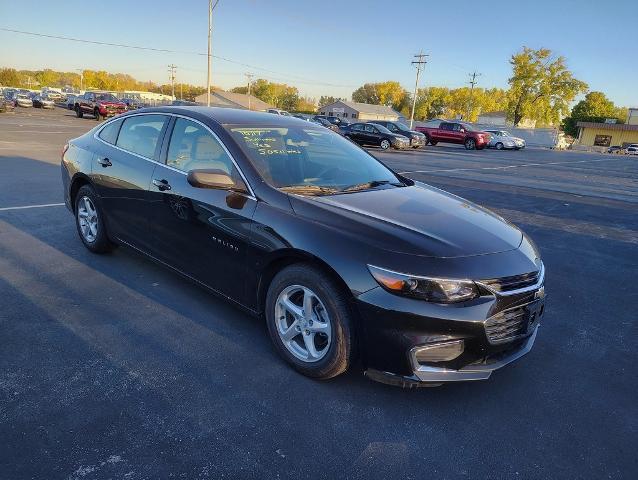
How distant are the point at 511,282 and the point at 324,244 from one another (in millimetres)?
1095

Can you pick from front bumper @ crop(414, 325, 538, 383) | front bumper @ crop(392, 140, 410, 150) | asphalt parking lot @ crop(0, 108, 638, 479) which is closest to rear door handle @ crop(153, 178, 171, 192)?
asphalt parking lot @ crop(0, 108, 638, 479)

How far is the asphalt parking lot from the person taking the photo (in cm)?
228

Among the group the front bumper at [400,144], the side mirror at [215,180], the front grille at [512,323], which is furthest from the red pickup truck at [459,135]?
the front grille at [512,323]

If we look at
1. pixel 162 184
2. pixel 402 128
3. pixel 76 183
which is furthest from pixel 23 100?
pixel 162 184

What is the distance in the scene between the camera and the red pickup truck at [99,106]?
32688 mm

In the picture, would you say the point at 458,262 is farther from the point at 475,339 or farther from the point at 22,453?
the point at 22,453

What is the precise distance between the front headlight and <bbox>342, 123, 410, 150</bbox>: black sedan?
77.1ft

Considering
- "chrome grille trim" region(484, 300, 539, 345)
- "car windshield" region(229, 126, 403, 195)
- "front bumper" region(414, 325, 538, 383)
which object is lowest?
"front bumper" region(414, 325, 538, 383)

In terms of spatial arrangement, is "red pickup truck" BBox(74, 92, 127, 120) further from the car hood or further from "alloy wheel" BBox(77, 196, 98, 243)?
the car hood

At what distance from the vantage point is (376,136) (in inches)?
1044

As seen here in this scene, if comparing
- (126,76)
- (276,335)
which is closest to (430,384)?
(276,335)

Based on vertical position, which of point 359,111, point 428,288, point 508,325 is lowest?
point 508,325

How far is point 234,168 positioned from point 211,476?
2.00 m

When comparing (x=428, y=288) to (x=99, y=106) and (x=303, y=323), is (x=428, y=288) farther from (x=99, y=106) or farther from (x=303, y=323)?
(x=99, y=106)
